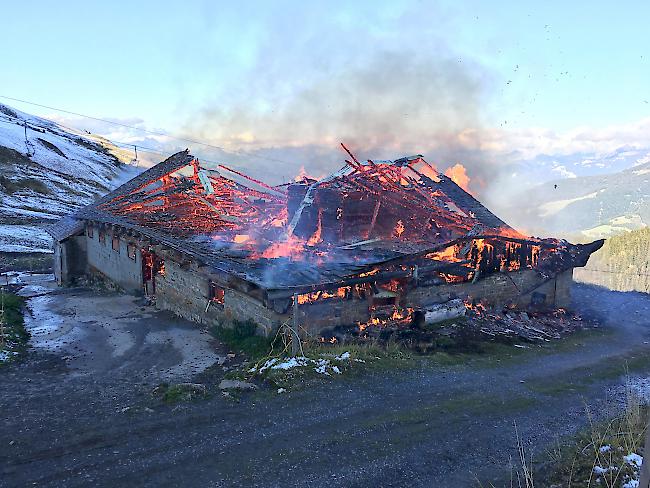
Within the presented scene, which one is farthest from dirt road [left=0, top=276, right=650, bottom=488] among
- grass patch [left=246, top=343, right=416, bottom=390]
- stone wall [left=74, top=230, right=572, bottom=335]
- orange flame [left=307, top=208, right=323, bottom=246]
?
orange flame [left=307, top=208, right=323, bottom=246]

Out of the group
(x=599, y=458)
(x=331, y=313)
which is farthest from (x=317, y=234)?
(x=599, y=458)

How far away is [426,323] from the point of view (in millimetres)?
15297

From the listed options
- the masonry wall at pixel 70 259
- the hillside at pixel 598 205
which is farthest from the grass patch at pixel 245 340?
the hillside at pixel 598 205

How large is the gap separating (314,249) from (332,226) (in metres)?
3.91

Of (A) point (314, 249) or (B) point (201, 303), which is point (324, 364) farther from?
(B) point (201, 303)

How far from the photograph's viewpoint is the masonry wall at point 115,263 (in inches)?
823

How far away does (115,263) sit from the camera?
2267cm

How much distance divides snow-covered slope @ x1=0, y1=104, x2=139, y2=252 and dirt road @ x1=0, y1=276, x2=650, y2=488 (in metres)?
27.9

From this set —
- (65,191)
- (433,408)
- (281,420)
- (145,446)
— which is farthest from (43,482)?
(65,191)

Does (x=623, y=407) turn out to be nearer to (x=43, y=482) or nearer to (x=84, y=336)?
(x=43, y=482)

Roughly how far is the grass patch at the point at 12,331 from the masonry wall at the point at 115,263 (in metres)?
4.34

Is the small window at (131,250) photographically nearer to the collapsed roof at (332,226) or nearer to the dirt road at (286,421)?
the collapsed roof at (332,226)

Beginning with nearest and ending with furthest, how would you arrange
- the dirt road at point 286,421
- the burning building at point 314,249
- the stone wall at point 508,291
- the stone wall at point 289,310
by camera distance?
the dirt road at point 286,421 < the stone wall at point 289,310 < the burning building at point 314,249 < the stone wall at point 508,291

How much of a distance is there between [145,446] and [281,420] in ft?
7.81
